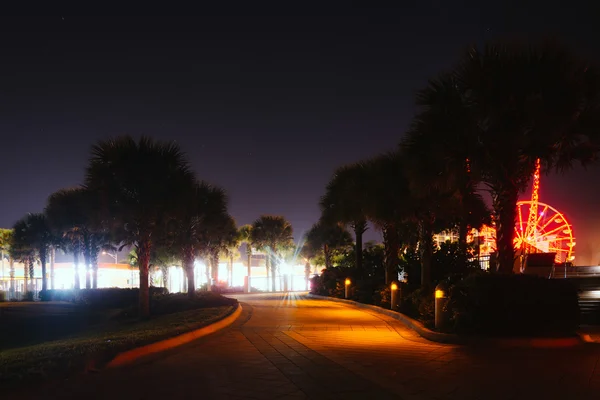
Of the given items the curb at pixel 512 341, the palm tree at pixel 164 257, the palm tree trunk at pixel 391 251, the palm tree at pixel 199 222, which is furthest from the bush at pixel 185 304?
the curb at pixel 512 341

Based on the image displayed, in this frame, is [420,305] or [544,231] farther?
[544,231]

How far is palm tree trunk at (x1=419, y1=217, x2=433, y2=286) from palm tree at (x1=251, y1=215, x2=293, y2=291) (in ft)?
122

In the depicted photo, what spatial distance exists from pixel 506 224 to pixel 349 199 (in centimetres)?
1363

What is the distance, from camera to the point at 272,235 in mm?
60969

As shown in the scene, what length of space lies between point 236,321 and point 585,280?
17.8m

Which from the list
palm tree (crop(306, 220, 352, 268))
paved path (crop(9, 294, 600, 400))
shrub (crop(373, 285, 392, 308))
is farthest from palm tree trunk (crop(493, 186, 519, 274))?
palm tree (crop(306, 220, 352, 268))

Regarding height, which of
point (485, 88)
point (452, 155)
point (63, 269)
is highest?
point (485, 88)

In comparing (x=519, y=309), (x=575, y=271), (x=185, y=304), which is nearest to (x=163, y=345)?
(x=519, y=309)

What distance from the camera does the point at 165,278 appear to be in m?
57.7

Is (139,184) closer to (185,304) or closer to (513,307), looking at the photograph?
(185,304)

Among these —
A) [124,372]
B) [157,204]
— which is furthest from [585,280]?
[124,372]

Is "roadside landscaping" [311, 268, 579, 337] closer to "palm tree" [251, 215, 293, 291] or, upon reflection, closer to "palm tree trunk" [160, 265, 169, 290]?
"palm tree trunk" [160, 265, 169, 290]

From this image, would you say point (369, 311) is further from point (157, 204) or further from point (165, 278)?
point (165, 278)

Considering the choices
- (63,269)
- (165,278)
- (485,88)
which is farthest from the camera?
(63,269)
